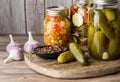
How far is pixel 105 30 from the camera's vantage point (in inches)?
36.2

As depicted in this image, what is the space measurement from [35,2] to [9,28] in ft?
0.62

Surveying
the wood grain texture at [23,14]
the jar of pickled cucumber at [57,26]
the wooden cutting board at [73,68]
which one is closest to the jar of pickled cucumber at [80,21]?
the jar of pickled cucumber at [57,26]

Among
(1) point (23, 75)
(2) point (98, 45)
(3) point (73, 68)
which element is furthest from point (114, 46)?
(1) point (23, 75)

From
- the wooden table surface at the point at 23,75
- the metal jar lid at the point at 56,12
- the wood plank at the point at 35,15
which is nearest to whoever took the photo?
the wooden table surface at the point at 23,75

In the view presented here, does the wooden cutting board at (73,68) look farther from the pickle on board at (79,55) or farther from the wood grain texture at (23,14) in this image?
the wood grain texture at (23,14)

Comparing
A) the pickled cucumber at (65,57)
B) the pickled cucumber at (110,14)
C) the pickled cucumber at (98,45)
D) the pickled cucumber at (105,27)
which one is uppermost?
the pickled cucumber at (110,14)

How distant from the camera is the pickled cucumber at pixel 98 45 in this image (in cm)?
93

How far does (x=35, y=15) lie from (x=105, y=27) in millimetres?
589

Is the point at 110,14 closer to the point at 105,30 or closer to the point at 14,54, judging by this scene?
the point at 105,30

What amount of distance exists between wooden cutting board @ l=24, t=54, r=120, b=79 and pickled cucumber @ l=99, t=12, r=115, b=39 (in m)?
0.10

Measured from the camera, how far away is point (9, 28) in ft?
4.78

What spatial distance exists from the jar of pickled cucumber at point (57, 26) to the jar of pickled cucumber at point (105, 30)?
111 mm

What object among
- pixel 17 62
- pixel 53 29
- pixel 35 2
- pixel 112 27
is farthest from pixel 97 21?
A: pixel 35 2

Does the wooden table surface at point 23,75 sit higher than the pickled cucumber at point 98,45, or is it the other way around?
the pickled cucumber at point 98,45
